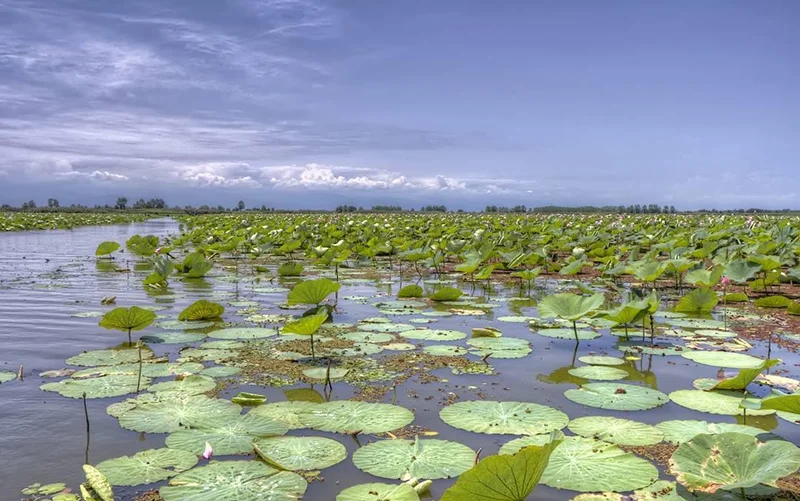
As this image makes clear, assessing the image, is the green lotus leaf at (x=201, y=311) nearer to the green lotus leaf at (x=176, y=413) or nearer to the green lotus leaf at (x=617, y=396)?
the green lotus leaf at (x=176, y=413)

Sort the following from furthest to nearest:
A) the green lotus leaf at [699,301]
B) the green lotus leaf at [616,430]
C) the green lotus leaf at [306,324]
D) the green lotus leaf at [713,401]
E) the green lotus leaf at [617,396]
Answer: the green lotus leaf at [699,301] < the green lotus leaf at [306,324] < the green lotus leaf at [617,396] < the green lotus leaf at [713,401] < the green lotus leaf at [616,430]

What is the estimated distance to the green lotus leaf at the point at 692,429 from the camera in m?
2.86

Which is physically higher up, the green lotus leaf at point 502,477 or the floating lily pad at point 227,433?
the green lotus leaf at point 502,477

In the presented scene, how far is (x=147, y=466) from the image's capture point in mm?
2461

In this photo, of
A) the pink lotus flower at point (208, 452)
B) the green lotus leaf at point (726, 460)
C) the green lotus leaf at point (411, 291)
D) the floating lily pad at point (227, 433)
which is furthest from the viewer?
the green lotus leaf at point (411, 291)

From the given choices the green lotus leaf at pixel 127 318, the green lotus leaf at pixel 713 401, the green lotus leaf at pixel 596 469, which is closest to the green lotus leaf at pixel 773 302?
the green lotus leaf at pixel 713 401

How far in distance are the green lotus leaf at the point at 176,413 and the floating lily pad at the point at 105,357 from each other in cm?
112

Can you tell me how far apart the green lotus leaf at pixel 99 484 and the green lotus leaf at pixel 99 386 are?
4.01ft

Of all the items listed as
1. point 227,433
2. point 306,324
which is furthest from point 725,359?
point 227,433

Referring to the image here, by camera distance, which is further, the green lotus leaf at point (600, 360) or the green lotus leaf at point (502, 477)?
the green lotus leaf at point (600, 360)

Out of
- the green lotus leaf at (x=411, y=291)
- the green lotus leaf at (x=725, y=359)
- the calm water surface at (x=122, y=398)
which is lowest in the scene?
the calm water surface at (x=122, y=398)

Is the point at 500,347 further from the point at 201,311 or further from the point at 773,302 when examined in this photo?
the point at 773,302

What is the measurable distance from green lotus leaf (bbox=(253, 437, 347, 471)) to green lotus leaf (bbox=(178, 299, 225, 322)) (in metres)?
3.02

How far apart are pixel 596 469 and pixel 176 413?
2095 millimetres
